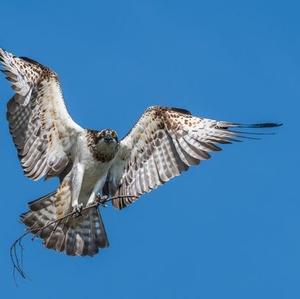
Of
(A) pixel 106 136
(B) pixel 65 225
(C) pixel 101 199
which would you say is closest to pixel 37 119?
(A) pixel 106 136

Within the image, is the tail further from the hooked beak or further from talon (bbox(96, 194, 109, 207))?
the hooked beak

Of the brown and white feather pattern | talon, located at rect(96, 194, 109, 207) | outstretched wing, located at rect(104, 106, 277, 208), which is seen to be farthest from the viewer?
outstretched wing, located at rect(104, 106, 277, 208)

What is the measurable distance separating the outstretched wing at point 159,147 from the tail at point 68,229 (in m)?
0.54

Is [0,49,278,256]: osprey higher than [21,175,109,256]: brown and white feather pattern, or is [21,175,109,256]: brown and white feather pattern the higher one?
[0,49,278,256]: osprey

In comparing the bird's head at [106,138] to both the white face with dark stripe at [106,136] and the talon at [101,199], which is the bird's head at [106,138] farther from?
the talon at [101,199]

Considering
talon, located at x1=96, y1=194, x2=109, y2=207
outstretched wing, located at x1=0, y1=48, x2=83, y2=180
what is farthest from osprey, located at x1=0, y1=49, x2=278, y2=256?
talon, located at x1=96, y1=194, x2=109, y2=207

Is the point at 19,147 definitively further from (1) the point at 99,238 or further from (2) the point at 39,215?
(1) the point at 99,238

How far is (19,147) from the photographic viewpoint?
36.5ft

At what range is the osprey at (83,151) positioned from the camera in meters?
10.7

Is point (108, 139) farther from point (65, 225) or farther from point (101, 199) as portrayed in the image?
point (65, 225)

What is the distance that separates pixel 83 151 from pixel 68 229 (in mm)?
1249

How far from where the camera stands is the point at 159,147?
37.0ft

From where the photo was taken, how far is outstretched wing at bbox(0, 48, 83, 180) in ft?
35.5

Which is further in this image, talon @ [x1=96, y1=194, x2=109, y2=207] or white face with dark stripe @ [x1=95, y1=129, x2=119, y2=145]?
white face with dark stripe @ [x1=95, y1=129, x2=119, y2=145]
